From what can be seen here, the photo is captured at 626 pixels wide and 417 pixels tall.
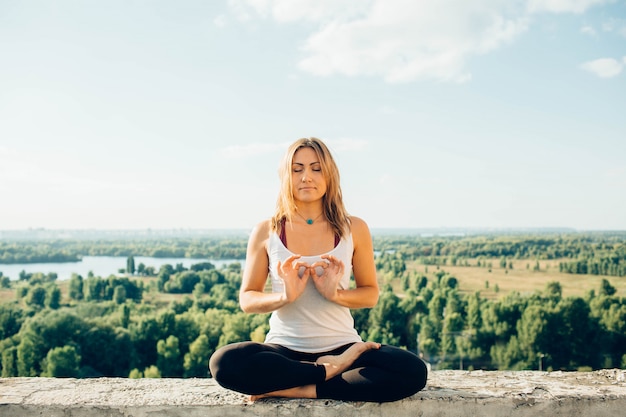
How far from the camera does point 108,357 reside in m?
29.2

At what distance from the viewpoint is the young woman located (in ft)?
7.47

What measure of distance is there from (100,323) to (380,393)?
32961 millimetres

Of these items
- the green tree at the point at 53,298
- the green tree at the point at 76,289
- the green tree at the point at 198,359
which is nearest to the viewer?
the green tree at the point at 198,359

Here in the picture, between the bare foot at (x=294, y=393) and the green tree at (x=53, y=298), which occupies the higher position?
the bare foot at (x=294, y=393)

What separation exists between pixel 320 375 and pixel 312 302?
38 centimetres

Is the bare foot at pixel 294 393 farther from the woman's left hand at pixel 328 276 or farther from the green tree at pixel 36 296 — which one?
the green tree at pixel 36 296

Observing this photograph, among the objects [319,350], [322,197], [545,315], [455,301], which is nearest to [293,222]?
[322,197]

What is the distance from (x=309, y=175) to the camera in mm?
2734

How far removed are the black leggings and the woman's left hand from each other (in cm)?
33

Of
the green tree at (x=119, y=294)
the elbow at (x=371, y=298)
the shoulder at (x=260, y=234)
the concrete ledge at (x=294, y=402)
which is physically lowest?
the green tree at (x=119, y=294)

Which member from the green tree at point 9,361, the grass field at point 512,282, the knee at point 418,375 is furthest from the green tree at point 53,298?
the knee at point 418,375

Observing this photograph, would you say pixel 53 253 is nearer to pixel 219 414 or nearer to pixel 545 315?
pixel 545 315

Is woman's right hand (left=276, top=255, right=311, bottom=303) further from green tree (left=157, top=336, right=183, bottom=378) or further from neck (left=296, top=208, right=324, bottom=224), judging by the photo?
green tree (left=157, top=336, right=183, bottom=378)

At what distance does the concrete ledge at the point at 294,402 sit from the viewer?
7.32 feet
